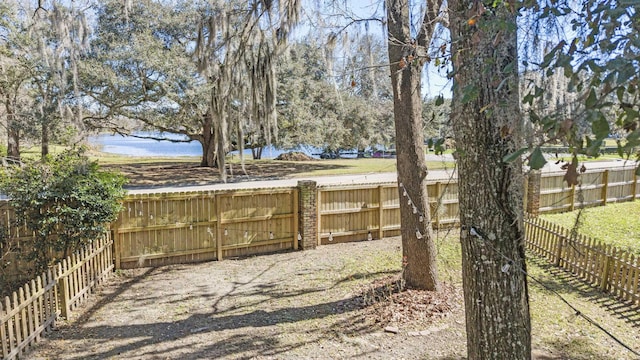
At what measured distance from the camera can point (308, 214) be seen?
8086mm

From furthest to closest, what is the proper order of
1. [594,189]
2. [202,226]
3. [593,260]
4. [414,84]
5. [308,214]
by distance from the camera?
1. [594,189]
2. [308,214]
3. [202,226]
4. [593,260]
5. [414,84]

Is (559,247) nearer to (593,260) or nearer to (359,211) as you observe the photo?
(593,260)

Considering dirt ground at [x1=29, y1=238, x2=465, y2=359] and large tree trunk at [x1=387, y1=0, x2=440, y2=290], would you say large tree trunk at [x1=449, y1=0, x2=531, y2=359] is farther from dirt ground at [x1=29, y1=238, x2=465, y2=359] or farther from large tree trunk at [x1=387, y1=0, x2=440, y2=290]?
large tree trunk at [x1=387, y1=0, x2=440, y2=290]

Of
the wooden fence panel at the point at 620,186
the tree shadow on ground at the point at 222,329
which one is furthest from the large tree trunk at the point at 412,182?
the wooden fence panel at the point at 620,186

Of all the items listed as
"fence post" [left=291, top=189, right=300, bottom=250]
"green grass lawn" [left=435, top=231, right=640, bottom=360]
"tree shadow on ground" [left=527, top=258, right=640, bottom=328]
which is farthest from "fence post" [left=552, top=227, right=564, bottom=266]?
"fence post" [left=291, top=189, right=300, bottom=250]

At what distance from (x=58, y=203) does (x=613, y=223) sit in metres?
11.8

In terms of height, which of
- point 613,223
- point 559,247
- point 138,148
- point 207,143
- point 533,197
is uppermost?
point 138,148

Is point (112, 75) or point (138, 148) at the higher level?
point (112, 75)

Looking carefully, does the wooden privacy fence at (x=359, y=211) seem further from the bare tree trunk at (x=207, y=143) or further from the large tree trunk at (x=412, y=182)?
the bare tree trunk at (x=207, y=143)

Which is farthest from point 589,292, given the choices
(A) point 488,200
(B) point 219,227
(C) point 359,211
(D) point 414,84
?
(B) point 219,227

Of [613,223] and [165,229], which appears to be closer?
[165,229]

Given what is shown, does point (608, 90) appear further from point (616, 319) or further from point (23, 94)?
point (23, 94)

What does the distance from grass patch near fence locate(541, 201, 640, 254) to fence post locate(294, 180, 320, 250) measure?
5.00 meters

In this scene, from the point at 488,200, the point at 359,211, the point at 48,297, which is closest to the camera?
the point at 488,200
